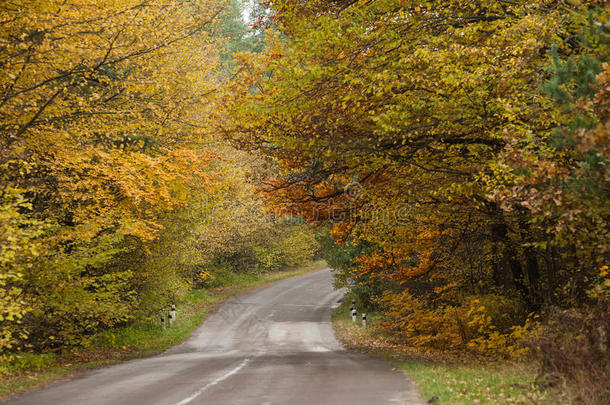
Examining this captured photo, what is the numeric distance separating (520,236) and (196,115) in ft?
40.0

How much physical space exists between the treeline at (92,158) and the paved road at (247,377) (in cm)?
172

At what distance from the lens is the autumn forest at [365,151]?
8.12 m

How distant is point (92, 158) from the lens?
1569 centimetres

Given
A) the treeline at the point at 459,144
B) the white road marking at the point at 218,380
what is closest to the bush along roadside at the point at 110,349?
the white road marking at the point at 218,380

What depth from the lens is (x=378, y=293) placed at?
25.6 meters

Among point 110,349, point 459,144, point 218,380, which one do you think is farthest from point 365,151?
point 110,349

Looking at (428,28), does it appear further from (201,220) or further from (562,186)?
(201,220)

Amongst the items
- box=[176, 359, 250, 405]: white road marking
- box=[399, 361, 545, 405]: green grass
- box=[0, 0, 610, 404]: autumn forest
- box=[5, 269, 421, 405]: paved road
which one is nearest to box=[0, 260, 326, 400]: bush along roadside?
box=[0, 0, 610, 404]: autumn forest

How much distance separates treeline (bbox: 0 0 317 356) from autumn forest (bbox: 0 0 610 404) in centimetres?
8

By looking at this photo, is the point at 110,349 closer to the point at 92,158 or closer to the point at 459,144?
the point at 92,158

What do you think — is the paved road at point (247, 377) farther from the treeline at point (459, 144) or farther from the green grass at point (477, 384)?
the treeline at point (459, 144)

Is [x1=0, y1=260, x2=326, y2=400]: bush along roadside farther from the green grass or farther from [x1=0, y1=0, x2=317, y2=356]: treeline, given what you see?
the green grass

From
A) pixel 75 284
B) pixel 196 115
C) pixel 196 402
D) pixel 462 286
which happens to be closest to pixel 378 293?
pixel 462 286

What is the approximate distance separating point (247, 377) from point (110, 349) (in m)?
8.63
